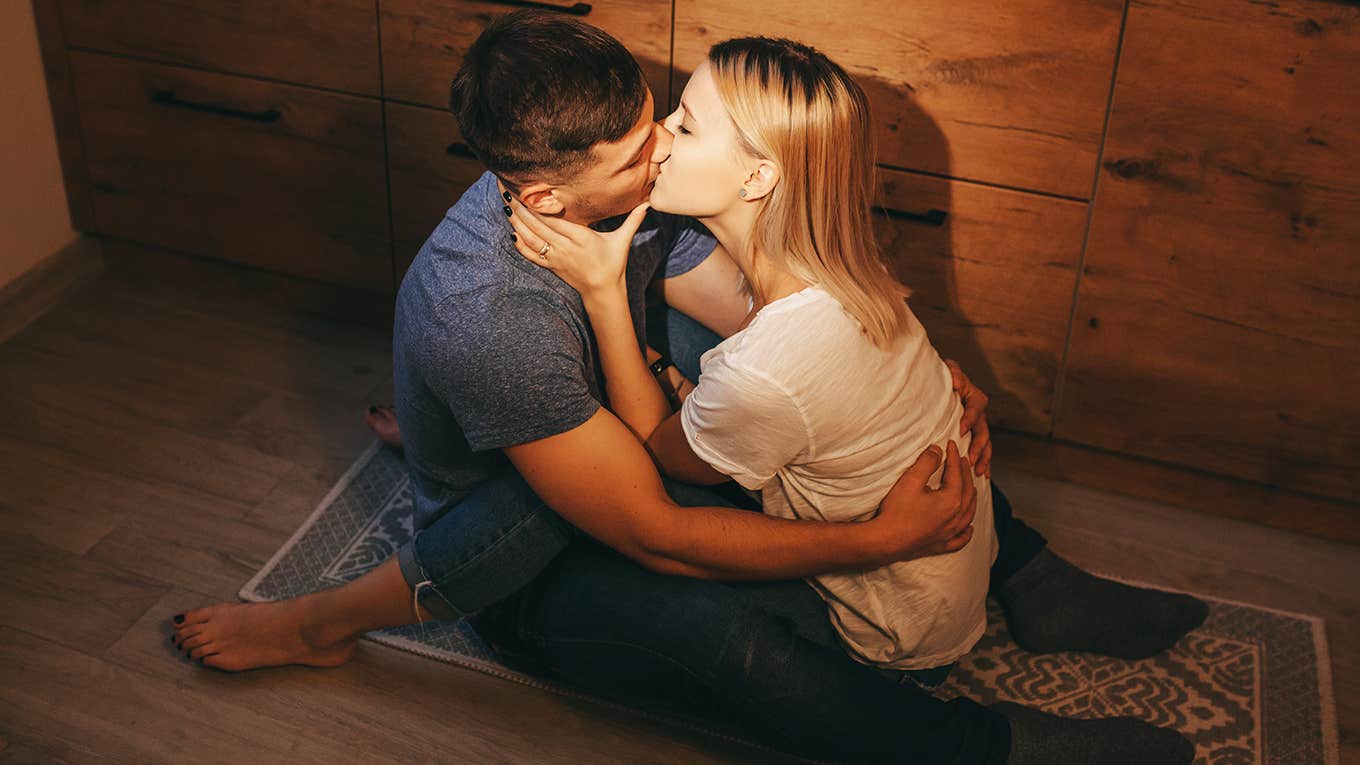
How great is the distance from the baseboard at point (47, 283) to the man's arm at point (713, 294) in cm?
129

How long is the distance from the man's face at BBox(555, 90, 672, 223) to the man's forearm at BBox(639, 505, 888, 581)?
1.21ft

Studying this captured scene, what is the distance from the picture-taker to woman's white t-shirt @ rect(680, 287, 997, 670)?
53.0 inches

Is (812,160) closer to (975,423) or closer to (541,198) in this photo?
(541,198)

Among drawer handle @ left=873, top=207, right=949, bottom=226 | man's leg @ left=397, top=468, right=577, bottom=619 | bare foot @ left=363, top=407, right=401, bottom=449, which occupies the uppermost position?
drawer handle @ left=873, top=207, right=949, bottom=226

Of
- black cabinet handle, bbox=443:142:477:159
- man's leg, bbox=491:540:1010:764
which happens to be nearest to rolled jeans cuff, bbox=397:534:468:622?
man's leg, bbox=491:540:1010:764

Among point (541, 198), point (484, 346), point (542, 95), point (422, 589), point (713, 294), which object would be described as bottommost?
point (422, 589)

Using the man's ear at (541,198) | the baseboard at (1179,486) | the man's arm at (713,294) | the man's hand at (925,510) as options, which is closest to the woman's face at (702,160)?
the man's ear at (541,198)

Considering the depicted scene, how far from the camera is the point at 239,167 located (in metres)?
2.27

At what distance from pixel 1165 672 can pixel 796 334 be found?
0.81m

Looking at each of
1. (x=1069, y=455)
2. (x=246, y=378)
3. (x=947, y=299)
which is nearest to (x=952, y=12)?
(x=947, y=299)

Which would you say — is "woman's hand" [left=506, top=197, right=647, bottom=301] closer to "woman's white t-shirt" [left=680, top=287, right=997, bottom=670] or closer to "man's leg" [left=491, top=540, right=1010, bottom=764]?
"woman's white t-shirt" [left=680, top=287, right=997, bottom=670]

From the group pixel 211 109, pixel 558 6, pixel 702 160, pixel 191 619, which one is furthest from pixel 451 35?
pixel 191 619

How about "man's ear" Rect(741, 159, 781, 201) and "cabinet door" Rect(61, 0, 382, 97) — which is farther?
"cabinet door" Rect(61, 0, 382, 97)

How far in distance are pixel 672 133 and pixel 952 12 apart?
1.69 feet
